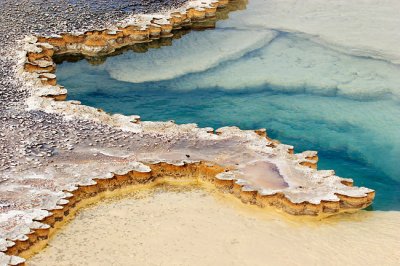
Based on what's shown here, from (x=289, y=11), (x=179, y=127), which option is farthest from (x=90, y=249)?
(x=289, y=11)

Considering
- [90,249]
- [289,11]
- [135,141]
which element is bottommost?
[90,249]

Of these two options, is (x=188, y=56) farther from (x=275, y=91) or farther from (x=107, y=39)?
(x=275, y=91)

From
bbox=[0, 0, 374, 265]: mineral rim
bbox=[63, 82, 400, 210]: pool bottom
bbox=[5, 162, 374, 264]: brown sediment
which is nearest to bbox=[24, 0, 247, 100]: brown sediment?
bbox=[0, 0, 374, 265]: mineral rim

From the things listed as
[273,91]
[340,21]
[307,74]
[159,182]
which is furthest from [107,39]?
[159,182]

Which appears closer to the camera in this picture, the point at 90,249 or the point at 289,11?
the point at 90,249

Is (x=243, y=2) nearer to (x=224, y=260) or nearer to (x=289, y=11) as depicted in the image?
(x=289, y=11)

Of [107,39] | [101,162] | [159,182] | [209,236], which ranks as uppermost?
[107,39]

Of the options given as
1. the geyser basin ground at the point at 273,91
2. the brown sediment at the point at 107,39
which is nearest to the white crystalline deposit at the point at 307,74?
the geyser basin ground at the point at 273,91
